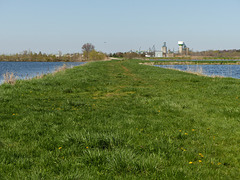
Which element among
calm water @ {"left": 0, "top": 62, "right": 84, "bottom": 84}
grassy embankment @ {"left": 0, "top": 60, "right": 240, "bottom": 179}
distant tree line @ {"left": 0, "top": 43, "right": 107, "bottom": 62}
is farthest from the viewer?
distant tree line @ {"left": 0, "top": 43, "right": 107, "bottom": 62}

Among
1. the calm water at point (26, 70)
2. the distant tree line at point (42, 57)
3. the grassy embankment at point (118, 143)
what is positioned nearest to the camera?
the grassy embankment at point (118, 143)

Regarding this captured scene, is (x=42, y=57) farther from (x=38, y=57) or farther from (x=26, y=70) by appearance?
(x=26, y=70)

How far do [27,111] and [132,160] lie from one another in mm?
6037

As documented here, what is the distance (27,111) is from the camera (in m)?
8.52

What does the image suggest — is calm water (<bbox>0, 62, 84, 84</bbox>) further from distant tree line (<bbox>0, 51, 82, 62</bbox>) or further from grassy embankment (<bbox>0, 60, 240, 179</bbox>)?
distant tree line (<bbox>0, 51, 82, 62</bbox>)

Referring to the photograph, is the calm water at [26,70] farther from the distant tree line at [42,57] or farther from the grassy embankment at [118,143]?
the distant tree line at [42,57]

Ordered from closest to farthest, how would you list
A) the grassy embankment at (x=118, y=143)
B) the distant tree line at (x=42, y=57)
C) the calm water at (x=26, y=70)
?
the grassy embankment at (x=118, y=143) → the calm water at (x=26, y=70) → the distant tree line at (x=42, y=57)

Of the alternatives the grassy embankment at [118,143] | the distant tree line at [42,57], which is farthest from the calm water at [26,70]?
the distant tree line at [42,57]

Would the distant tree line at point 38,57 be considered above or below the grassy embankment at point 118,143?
above

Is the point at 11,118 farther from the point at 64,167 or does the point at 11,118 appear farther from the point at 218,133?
the point at 218,133

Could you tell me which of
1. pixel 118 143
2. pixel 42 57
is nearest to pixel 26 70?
pixel 118 143

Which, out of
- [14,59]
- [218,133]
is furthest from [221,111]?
[14,59]

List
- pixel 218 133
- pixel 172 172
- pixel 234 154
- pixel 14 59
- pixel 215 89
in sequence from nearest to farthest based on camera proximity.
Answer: pixel 172 172, pixel 234 154, pixel 218 133, pixel 215 89, pixel 14 59

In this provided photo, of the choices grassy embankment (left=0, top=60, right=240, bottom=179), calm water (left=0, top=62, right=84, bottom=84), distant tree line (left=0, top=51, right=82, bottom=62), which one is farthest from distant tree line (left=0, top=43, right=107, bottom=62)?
grassy embankment (left=0, top=60, right=240, bottom=179)
